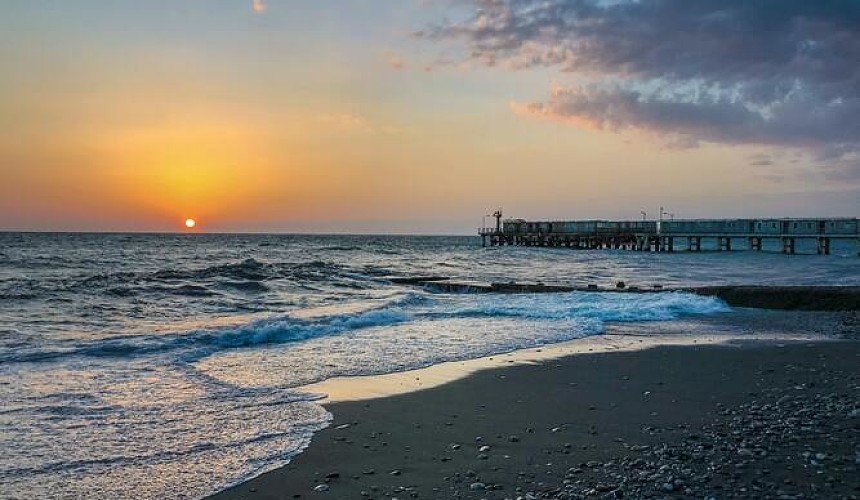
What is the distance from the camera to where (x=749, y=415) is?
25.5ft

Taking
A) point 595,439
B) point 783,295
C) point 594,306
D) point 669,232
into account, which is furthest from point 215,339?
point 669,232

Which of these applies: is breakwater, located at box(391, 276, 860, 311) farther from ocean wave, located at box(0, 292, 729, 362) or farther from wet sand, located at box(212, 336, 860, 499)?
wet sand, located at box(212, 336, 860, 499)

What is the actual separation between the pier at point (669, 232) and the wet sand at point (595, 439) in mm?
61438

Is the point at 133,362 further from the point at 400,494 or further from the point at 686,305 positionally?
the point at 686,305

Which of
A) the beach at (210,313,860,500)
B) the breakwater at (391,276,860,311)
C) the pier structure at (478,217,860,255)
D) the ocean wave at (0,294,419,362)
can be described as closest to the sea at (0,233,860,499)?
the ocean wave at (0,294,419,362)

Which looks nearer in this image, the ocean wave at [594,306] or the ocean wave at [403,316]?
the ocean wave at [403,316]

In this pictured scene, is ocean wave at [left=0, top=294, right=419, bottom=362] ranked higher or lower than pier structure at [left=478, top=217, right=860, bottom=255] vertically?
lower

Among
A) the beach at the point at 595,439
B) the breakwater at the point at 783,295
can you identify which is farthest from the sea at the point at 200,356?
the breakwater at the point at 783,295

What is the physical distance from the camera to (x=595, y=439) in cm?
690

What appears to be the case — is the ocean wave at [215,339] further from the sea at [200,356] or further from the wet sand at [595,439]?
the wet sand at [595,439]

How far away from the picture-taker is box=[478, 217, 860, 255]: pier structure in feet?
211

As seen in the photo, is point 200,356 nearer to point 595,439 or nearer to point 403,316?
point 403,316

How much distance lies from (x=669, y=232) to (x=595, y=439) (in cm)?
7345

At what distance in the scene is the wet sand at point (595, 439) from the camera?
5438 mm
